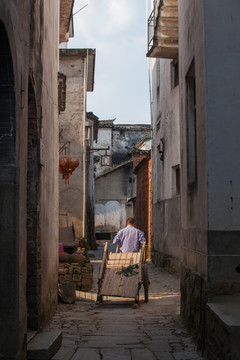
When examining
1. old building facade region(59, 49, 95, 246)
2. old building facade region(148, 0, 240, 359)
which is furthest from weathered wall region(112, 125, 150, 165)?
old building facade region(148, 0, 240, 359)

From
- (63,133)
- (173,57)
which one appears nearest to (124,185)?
(63,133)

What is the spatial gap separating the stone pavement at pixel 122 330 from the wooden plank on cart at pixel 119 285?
0.27m

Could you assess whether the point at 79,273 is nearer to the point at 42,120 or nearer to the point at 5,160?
the point at 42,120

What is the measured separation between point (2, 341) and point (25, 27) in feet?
10.2

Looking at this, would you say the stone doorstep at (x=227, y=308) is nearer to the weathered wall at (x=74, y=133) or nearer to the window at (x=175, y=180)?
the window at (x=175, y=180)

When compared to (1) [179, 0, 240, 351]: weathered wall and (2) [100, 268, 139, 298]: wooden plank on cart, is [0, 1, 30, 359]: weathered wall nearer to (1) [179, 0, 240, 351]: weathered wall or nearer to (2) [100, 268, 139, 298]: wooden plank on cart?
(1) [179, 0, 240, 351]: weathered wall

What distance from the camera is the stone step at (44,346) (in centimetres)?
505

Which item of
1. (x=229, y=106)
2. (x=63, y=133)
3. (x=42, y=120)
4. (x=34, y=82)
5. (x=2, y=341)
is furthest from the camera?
(x=63, y=133)

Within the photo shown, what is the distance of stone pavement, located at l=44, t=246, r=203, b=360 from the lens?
18.0ft

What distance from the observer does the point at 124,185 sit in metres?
40.2

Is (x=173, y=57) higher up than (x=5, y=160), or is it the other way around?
(x=173, y=57)

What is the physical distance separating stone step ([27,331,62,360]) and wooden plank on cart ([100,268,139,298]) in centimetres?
300

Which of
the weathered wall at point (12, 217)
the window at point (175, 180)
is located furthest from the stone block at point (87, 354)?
the window at point (175, 180)

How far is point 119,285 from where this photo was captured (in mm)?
8875
